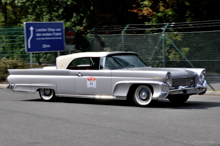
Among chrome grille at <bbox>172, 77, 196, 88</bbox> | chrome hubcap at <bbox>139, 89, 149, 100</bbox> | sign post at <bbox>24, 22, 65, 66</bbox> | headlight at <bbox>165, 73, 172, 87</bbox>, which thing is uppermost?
sign post at <bbox>24, 22, 65, 66</bbox>

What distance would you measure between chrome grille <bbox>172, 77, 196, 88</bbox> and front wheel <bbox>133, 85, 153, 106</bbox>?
657mm

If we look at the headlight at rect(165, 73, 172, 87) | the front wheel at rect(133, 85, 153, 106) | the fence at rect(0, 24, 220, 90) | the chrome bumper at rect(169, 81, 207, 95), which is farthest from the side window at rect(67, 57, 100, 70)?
the fence at rect(0, 24, 220, 90)

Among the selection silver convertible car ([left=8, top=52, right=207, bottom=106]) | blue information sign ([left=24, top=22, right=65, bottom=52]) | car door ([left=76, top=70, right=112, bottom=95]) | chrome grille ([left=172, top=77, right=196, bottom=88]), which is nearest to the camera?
silver convertible car ([left=8, top=52, right=207, bottom=106])

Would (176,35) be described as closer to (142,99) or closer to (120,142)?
(142,99)

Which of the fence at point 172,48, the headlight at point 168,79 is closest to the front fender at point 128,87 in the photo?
the headlight at point 168,79

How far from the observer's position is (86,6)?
22875mm

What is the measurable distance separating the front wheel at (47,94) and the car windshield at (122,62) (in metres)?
2.07

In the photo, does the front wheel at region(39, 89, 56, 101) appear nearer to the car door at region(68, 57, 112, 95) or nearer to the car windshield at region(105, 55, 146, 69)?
the car door at region(68, 57, 112, 95)

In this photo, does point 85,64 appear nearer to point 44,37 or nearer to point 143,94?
point 143,94

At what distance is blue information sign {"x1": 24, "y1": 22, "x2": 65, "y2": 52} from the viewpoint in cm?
1978

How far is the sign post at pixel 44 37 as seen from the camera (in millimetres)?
19781

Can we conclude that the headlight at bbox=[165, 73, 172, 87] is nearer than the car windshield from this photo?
Yes

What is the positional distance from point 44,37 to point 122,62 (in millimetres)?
10006

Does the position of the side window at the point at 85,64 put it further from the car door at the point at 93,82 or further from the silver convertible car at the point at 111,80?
the car door at the point at 93,82
